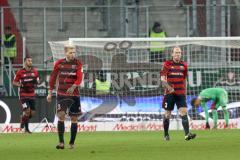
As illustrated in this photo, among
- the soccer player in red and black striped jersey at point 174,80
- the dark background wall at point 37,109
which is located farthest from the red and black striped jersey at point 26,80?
the soccer player in red and black striped jersey at point 174,80

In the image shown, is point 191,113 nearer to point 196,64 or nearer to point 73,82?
point 196,64

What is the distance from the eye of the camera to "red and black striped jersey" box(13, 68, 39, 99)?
24453 millimetres

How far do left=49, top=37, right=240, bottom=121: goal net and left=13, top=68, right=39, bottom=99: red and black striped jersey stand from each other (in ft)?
7.65

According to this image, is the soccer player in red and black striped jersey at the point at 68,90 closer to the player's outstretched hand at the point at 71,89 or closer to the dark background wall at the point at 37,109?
the player's outstretched hand at the point at 71,89

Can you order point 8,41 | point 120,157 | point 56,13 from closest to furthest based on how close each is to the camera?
point 120,157, point 8,41, point 56,13

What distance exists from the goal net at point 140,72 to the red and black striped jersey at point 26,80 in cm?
233

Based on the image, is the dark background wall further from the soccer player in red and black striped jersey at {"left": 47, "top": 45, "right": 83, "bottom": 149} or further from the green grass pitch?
the soccer player in red and black striped jersey at {"left": 47, "top": 45, "right": 83, "bottom": 149}

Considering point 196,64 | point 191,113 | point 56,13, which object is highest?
point 56,13

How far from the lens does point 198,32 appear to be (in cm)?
3011

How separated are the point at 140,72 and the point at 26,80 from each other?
166 inches

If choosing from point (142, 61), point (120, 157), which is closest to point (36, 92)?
point (142, 61)

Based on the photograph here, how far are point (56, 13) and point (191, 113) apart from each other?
25.0 feet

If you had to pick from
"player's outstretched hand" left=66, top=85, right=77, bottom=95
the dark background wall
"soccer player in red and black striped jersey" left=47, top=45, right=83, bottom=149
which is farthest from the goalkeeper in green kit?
"player's outstretched hand" left=66, top=85, right=77, bottom=95

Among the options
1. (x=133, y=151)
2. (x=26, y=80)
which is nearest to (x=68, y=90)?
(x=133, y=151)
